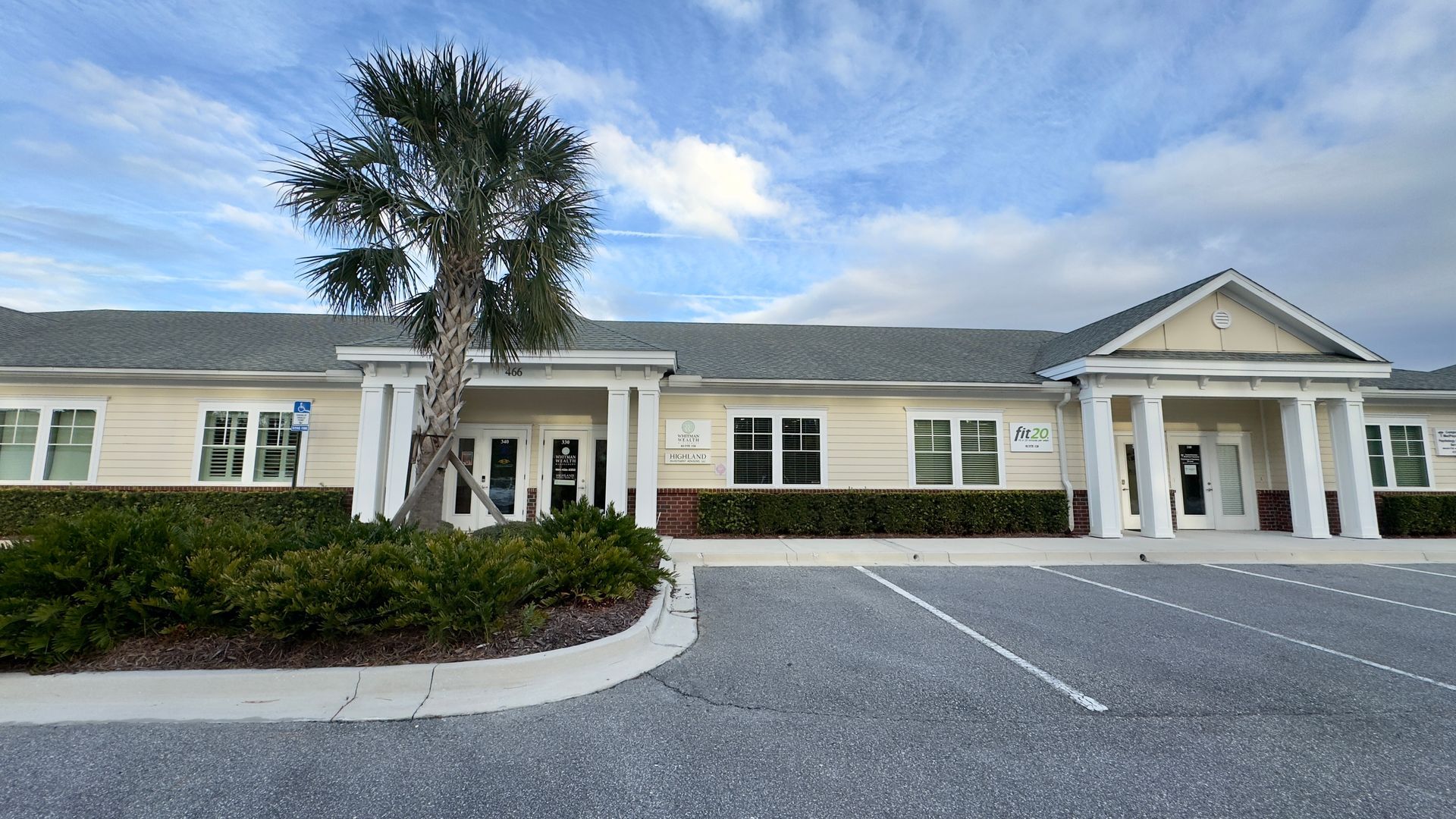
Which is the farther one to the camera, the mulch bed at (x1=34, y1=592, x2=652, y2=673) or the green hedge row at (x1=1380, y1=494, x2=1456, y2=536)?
the green hedge row at (x1=1380, y1=494, x2=1456, y2=536)

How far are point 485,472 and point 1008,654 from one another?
417 inches

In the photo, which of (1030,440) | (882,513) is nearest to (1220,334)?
(1030,440)

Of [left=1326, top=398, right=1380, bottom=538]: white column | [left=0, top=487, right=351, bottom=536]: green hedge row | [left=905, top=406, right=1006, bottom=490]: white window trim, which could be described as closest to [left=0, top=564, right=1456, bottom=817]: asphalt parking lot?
[left=905, top=406, right=1006, bottom=490]: white window trim

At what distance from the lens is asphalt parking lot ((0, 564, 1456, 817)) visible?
9.12 feet

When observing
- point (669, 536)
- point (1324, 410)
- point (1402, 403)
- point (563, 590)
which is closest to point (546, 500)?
point (669, 536)

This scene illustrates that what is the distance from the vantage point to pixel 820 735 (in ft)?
A: 11.3

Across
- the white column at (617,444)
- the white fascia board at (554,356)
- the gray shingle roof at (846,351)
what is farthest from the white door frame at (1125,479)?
the white column at (617,444)

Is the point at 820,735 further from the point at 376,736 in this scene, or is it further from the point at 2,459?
the point at 2,459

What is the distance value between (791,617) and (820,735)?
2.68m

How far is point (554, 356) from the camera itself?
1062 cm

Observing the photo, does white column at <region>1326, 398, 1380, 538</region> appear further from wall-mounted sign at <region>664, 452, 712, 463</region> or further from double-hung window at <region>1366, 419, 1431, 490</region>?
wall-mounted sign at <region>664, 452, 712, 463</region>

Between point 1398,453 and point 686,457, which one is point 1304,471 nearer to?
point 1398,453

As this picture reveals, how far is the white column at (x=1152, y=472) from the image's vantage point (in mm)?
11734

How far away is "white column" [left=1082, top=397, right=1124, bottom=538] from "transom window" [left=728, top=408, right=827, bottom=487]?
17.2 feet
